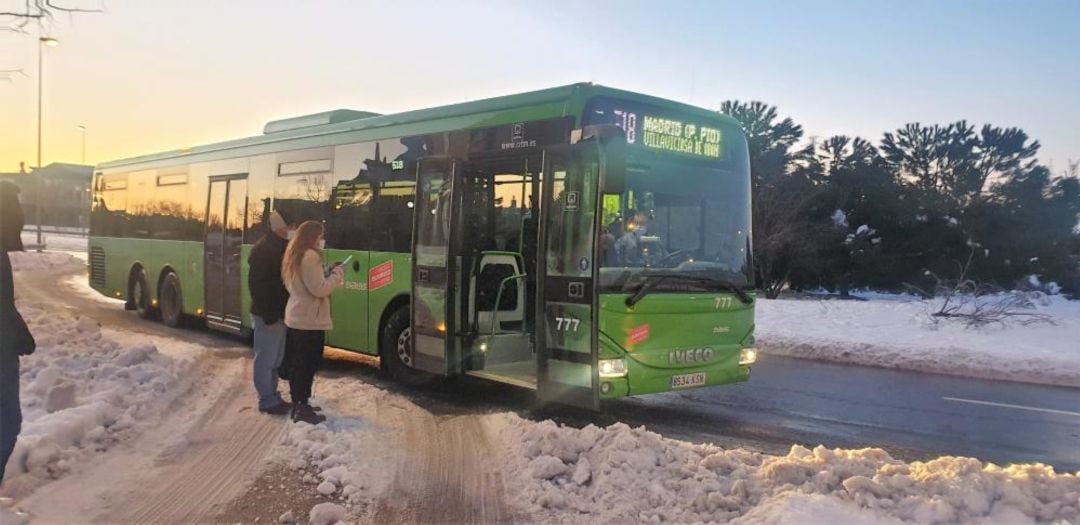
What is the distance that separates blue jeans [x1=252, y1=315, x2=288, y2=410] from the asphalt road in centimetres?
172

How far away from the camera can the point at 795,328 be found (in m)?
16.3

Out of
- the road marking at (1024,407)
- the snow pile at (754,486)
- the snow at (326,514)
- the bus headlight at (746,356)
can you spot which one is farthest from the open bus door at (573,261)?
the road marking at (1024,407)

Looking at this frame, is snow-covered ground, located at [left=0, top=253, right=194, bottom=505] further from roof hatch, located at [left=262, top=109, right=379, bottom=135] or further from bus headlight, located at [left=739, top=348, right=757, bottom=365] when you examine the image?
bus headlight, located at [left=739, top=348, right=757, bottom=365]

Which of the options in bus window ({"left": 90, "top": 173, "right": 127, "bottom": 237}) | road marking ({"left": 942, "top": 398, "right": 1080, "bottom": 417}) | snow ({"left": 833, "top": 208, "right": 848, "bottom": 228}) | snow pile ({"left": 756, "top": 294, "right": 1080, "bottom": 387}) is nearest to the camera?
road marking ({"left": 942, "top": 398, "right": 1080, "bottom": 417})

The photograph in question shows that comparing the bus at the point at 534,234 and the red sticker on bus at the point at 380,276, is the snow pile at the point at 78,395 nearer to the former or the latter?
the red sticker on bus at the point at 380,276

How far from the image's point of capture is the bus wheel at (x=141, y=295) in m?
15.9

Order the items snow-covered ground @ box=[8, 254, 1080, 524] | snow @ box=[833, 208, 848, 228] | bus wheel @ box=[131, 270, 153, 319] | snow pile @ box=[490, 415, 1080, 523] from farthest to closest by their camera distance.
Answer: snow @ box=[833, 208, 848, 228] < bus wheel @ box=[131, 270, 153, 319] < snow-covered ground @ box=[8, 254, 1080, 524] < snow pile @ box=[490, 415, 1080, 523]

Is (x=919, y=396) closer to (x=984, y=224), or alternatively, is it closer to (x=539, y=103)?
(x=539, y=103)

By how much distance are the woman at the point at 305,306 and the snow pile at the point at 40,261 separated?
28.8m

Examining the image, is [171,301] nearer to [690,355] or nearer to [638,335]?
[638,335]

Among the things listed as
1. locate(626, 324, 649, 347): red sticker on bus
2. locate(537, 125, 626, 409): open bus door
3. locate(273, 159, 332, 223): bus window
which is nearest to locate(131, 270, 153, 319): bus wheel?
locate(273, 159, 332, 223): bus window

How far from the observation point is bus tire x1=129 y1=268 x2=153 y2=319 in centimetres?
1588

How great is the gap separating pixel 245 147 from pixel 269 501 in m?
8.66

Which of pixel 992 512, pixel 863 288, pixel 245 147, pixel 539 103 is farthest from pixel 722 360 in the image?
pixel 863 288
